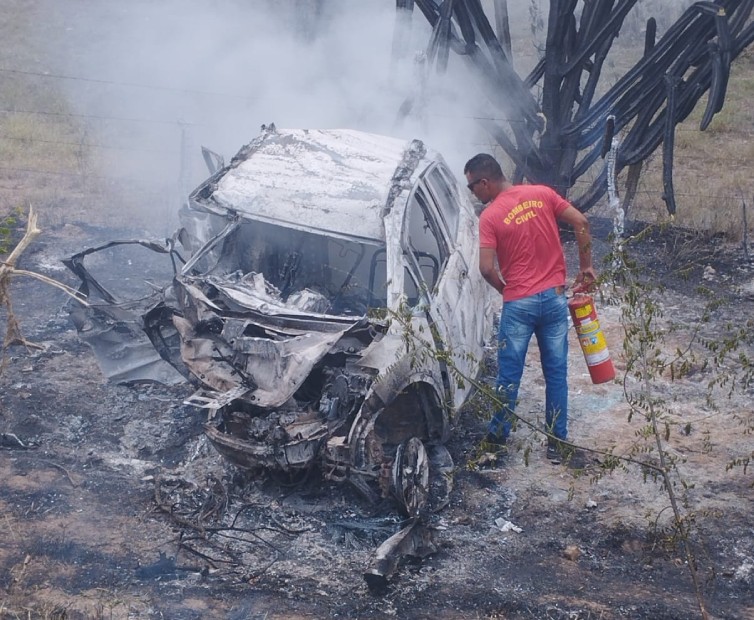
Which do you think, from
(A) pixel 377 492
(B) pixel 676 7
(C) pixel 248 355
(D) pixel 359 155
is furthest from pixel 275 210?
(B) pixel 676 7

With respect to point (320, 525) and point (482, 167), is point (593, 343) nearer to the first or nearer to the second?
point (482, 167)

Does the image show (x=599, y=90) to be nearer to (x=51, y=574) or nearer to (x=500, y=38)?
(x=500, y=38)

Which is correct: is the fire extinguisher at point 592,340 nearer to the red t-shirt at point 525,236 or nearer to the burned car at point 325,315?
the red t-shirt at point 525,236

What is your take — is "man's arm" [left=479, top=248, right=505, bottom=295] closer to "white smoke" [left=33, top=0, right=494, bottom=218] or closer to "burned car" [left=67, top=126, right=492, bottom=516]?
"burned car" [left=67, top=126, right=492, bottom=516]

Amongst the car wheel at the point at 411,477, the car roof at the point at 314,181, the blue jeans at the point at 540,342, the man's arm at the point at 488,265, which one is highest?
the car roof at the point at 314,181

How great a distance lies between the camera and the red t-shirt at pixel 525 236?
5387mm

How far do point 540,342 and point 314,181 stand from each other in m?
1.96

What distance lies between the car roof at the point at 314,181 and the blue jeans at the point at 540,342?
1.03 meters

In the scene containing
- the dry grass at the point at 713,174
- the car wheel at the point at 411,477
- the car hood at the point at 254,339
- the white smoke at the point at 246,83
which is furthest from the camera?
the white smoke at the point at 246,83

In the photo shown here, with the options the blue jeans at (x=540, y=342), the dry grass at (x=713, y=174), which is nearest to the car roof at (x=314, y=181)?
the blue jeans at (x=540, y=342)

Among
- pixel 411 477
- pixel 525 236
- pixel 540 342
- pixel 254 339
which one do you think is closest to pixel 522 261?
pixel 525 236

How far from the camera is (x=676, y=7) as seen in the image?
72.5 ft

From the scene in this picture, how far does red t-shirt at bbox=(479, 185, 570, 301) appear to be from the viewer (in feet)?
17.7

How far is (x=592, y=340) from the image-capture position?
5410 mm
